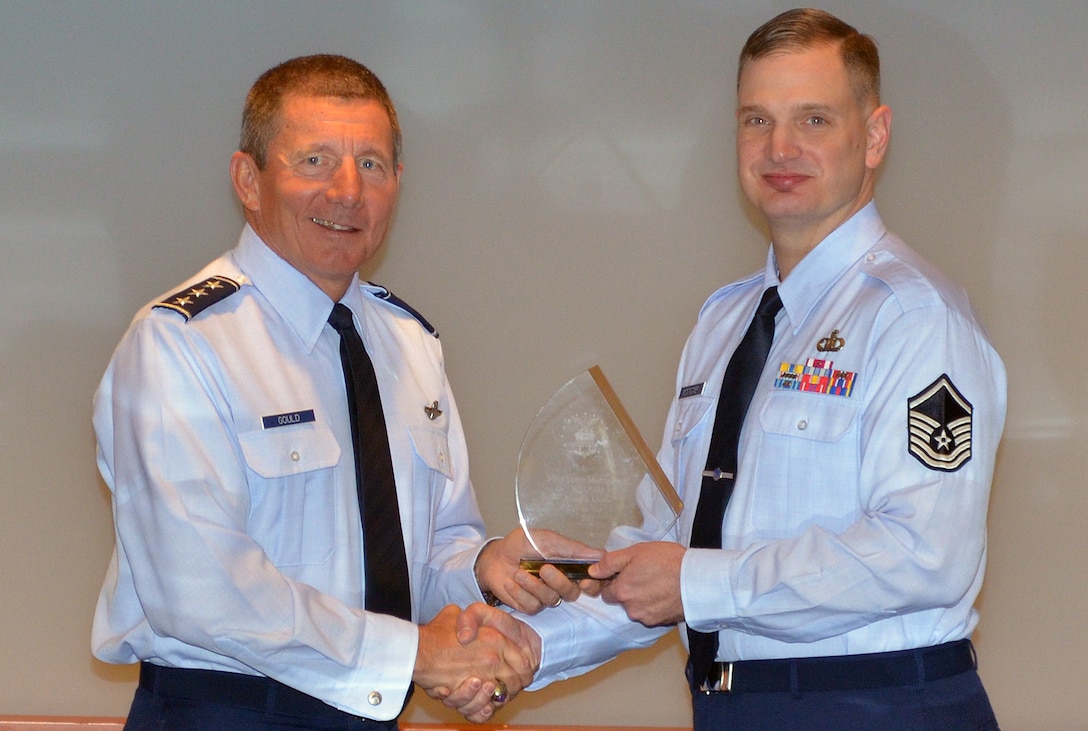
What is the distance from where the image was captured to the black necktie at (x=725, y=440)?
2.11m

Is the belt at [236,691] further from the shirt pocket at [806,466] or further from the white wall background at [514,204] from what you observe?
the white wall background at [514,204]

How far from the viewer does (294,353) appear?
2266 millimetres

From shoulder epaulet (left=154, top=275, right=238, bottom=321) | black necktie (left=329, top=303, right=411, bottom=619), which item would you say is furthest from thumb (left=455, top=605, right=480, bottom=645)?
shoulder epaulet (left=154, top=275, right=238, bottom=321)

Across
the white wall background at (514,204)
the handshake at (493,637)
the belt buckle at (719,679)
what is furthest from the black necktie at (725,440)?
the white wall background at (514,204)

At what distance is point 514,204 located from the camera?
3.78 metres

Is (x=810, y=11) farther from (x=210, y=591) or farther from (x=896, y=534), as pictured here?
(x=210, y=591)

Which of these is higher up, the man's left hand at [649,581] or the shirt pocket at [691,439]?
the shirt pocket at [691,439]

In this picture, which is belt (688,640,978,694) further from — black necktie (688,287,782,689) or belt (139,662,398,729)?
belt (139,662,398,729)

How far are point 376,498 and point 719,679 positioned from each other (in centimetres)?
70

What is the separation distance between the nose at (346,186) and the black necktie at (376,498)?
0.95 ft

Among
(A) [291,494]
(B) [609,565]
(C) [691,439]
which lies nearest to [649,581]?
(B) [609,565]

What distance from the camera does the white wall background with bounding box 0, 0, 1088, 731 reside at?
3.68 meters

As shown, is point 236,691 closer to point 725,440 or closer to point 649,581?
point 649,581

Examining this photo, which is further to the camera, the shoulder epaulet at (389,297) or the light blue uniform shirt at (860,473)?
the shoulder epaulet at (389,297)
